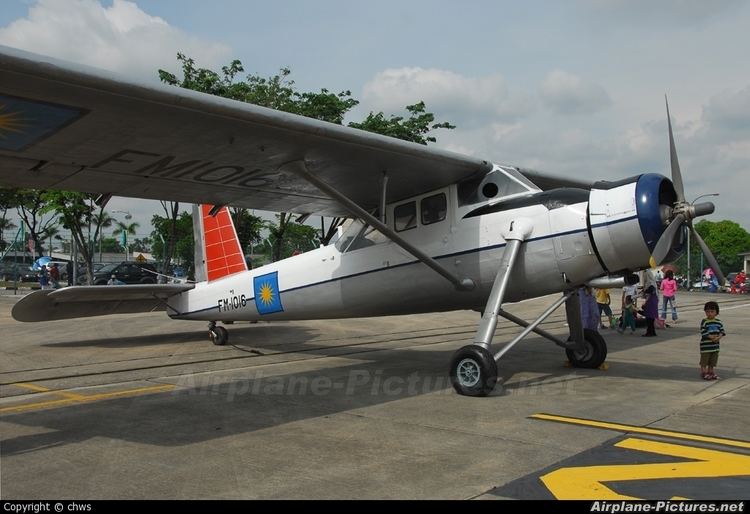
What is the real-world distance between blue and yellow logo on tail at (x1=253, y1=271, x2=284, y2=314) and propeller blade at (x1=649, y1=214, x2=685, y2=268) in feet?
21.3

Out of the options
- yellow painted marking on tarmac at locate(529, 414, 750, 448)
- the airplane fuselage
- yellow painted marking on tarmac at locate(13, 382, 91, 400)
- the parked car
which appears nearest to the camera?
yellow painted marking on tarmac at locate(529, 414, 750, 448)

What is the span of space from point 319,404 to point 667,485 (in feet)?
13.7

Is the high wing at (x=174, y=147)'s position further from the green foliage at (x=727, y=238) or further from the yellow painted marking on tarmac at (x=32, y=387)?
the green foliage at (x=727, y=238)

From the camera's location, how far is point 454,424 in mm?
6316

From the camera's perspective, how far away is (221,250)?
14.1m

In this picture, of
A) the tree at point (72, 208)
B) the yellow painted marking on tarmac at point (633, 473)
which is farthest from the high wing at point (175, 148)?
the tree at point (72, 208)

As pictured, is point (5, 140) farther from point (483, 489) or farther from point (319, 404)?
point (483, 489)

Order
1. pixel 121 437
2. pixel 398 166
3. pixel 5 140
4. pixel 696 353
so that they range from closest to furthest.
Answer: pixel 121 437
pixel 5 140
pixel 398 166
pixel 696 353

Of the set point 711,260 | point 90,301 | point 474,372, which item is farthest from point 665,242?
point 90,301

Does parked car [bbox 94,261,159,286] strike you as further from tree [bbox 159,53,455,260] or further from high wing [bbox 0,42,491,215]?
high wing [bbox 0,42,491,215]

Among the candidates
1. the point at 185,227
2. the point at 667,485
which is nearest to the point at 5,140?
the point at 667,485

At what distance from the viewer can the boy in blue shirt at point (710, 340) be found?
28.5ft

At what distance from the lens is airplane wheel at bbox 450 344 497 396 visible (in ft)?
25.1

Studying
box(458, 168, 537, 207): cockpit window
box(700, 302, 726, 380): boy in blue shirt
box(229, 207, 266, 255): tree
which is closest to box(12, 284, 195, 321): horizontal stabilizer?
box(458, 168, 537, 207): cockpit window
